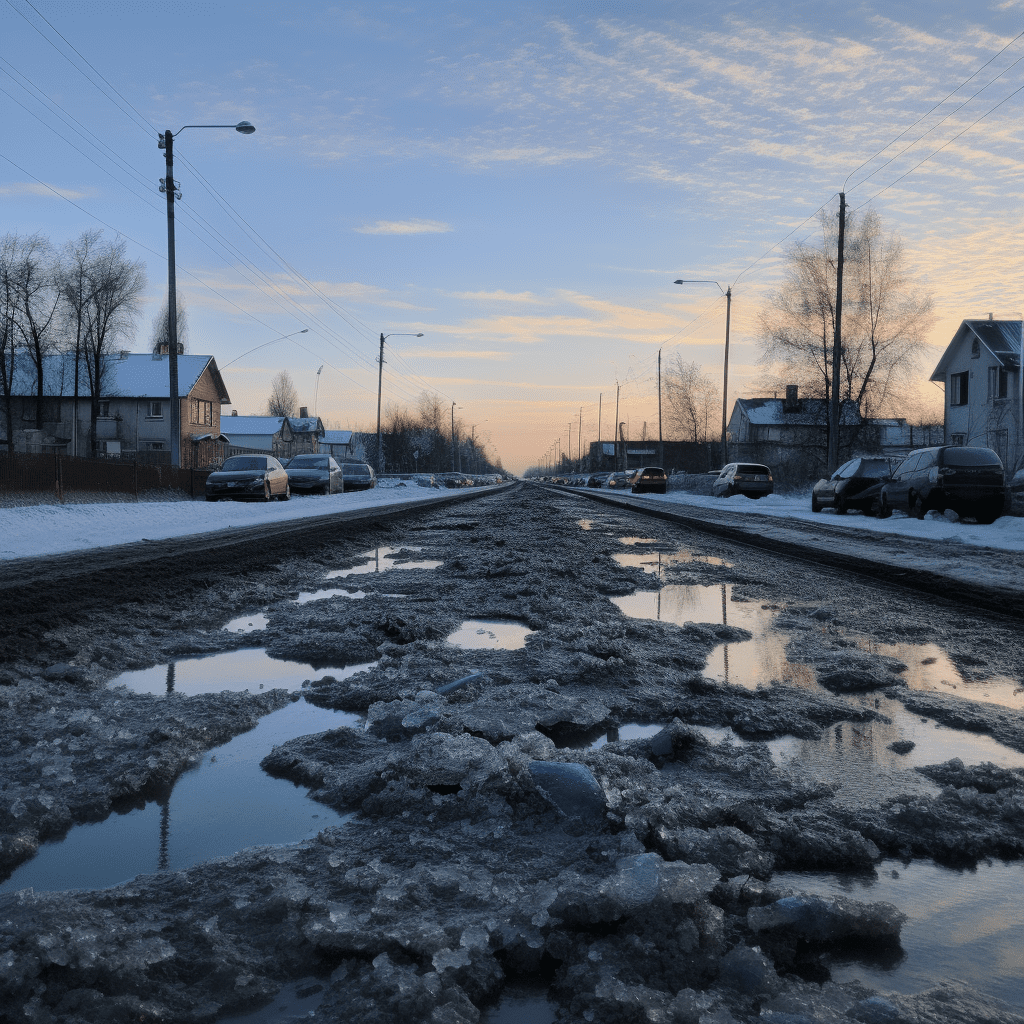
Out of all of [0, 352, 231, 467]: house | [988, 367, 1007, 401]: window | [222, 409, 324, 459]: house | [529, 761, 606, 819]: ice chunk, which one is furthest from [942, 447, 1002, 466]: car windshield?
[222, 409, 324, 459]: house

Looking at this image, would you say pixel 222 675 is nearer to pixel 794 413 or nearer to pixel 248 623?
pixel 248 623

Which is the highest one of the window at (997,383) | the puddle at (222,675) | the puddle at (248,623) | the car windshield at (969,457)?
the window at (997,383)

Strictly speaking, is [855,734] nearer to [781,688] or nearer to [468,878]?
[781,688]

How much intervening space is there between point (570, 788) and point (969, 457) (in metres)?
16.0

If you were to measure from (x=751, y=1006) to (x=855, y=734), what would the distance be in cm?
184

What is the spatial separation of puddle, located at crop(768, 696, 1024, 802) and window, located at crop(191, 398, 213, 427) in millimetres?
59889

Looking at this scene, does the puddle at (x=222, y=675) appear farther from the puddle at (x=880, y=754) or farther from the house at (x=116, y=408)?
the house at (x=116, y=408)

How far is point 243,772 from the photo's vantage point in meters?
2.74

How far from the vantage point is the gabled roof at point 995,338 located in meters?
34.5

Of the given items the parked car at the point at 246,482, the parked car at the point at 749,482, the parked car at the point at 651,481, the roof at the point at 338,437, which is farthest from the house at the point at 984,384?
the roof at the point at 338,437

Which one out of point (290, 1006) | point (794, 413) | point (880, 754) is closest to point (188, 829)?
point (290, 1006)

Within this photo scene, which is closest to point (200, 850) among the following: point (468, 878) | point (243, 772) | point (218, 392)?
point (243, 772)

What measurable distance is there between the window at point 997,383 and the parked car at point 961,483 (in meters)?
22.4

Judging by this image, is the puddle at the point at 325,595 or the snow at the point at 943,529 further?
Result: the snow at the point at 943,529
